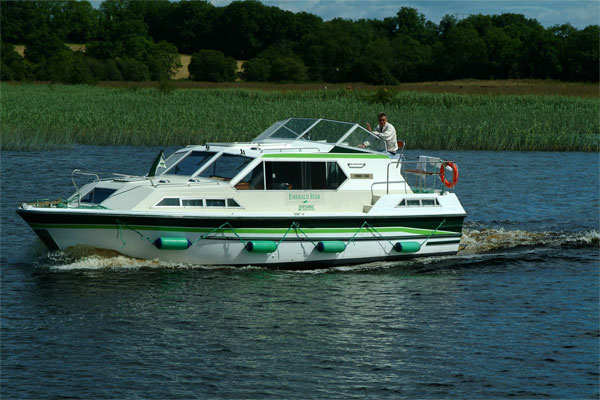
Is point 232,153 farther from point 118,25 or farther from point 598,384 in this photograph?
point 118,25

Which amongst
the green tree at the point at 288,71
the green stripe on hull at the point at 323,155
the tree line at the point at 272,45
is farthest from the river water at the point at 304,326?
the green tree at the point at 288,71

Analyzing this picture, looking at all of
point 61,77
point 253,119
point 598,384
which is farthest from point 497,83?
point 598,384

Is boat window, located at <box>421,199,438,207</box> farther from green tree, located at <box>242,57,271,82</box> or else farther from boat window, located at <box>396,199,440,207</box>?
green tree, located at <box>242,57,271,82</box>

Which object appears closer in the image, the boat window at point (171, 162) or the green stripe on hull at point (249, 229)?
the green stripe on hull at point (249, 229)

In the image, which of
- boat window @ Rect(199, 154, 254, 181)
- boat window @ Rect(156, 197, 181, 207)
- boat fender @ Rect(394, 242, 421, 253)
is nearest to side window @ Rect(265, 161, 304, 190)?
boat window @ Rect(199, 154, 254, 181)

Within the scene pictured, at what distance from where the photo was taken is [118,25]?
115 metres

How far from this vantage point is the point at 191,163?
1691 cm

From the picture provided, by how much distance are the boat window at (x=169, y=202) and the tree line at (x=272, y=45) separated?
55562mm

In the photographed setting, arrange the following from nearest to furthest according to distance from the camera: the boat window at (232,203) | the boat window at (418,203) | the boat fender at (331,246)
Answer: the boat window at (232,203) < the boat fender at (331,246) < the boat window at (418,203)

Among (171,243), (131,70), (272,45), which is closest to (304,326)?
(171,243)

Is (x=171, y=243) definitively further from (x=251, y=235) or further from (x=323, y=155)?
(x=323, y=155)

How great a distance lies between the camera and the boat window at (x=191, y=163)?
16.7m

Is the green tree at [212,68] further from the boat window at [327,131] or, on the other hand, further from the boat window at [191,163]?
the boat window at [191,163]

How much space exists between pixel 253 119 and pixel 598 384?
28537 millimetres
